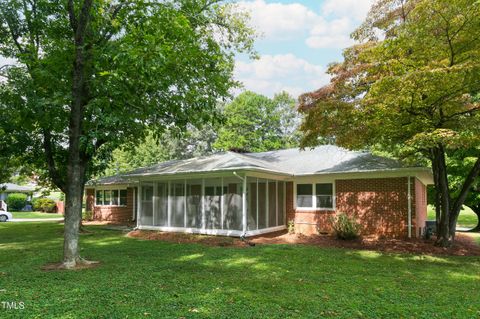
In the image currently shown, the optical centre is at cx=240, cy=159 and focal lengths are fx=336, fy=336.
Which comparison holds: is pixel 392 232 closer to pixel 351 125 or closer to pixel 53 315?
pixel 351 125

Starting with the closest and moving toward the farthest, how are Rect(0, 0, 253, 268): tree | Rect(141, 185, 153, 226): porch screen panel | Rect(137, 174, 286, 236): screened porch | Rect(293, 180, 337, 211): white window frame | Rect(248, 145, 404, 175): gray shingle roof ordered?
Rect(0, 0, 253, 268): tree, Rect(137, 174, 286, 236): screened porch, Rect(248, 145, 404, 175): gray shingle roof, Rect(293, 180, 337, 211): white window frame, Rect(141, 185, 153, 226): porch screen panel

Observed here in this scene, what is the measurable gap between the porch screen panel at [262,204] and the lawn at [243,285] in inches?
125

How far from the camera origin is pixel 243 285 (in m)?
6.25

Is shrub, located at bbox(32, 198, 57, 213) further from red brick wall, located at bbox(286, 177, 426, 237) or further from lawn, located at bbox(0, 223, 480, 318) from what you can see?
red brick wall, located at bbox(286, 177, 426, 237)

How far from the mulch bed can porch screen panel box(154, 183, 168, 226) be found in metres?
0.79

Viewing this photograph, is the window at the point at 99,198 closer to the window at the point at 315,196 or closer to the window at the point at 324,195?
the window at the point at 315,196

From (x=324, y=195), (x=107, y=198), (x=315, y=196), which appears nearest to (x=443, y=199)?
(x=324, y=195)

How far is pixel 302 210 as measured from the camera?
14.6m

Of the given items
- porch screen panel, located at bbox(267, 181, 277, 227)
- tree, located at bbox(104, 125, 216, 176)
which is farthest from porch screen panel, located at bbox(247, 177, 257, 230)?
tree, located at bbox(104, 125, 216, 176)

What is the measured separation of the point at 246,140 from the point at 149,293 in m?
33.6

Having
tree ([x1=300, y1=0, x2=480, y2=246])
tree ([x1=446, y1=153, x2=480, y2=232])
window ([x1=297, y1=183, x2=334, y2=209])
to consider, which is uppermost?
tree ([x1=300, y1=0, x2=480, y2=246])

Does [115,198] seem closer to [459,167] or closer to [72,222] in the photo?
[72,222]

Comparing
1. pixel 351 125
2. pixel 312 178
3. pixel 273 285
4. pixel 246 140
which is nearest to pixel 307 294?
pixel 273 285

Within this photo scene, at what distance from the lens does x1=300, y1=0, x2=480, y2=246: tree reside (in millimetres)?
8352
